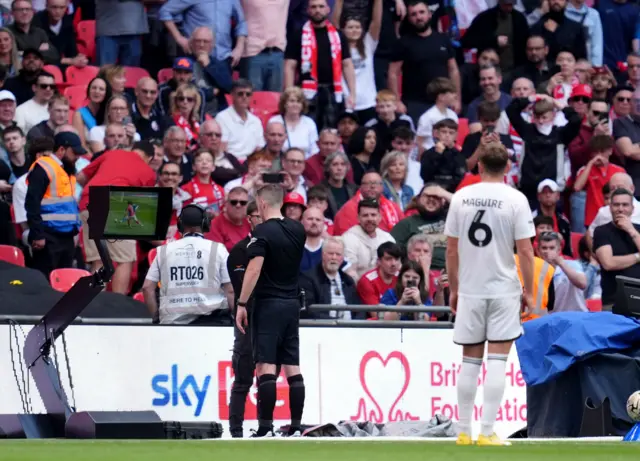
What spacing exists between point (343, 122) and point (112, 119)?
3.41 metres

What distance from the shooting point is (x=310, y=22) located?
20.6 m

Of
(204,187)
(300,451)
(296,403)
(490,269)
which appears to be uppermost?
(204,187)

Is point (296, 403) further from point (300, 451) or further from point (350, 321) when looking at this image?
point (300, 451)

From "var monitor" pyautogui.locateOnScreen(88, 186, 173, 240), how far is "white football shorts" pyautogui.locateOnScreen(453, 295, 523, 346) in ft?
8.55

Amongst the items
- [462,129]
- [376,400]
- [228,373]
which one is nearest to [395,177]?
[462,129]

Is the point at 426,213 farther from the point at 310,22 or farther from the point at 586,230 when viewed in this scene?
the point at 310,22

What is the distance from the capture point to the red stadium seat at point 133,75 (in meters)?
19.8

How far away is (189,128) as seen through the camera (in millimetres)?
18859

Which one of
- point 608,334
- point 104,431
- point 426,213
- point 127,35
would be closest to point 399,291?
point 426,213

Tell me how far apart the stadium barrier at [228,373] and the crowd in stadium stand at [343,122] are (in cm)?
91

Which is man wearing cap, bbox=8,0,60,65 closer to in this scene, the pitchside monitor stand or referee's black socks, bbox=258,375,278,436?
the pitchside monitor stand

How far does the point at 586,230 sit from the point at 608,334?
21.9 ft

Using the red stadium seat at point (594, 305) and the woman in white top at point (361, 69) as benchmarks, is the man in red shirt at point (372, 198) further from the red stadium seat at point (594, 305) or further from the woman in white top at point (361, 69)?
the woman in white top at point (361, 69)

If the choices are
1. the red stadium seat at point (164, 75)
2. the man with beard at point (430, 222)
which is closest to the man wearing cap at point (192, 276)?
the man with beard at point (430, 222)
